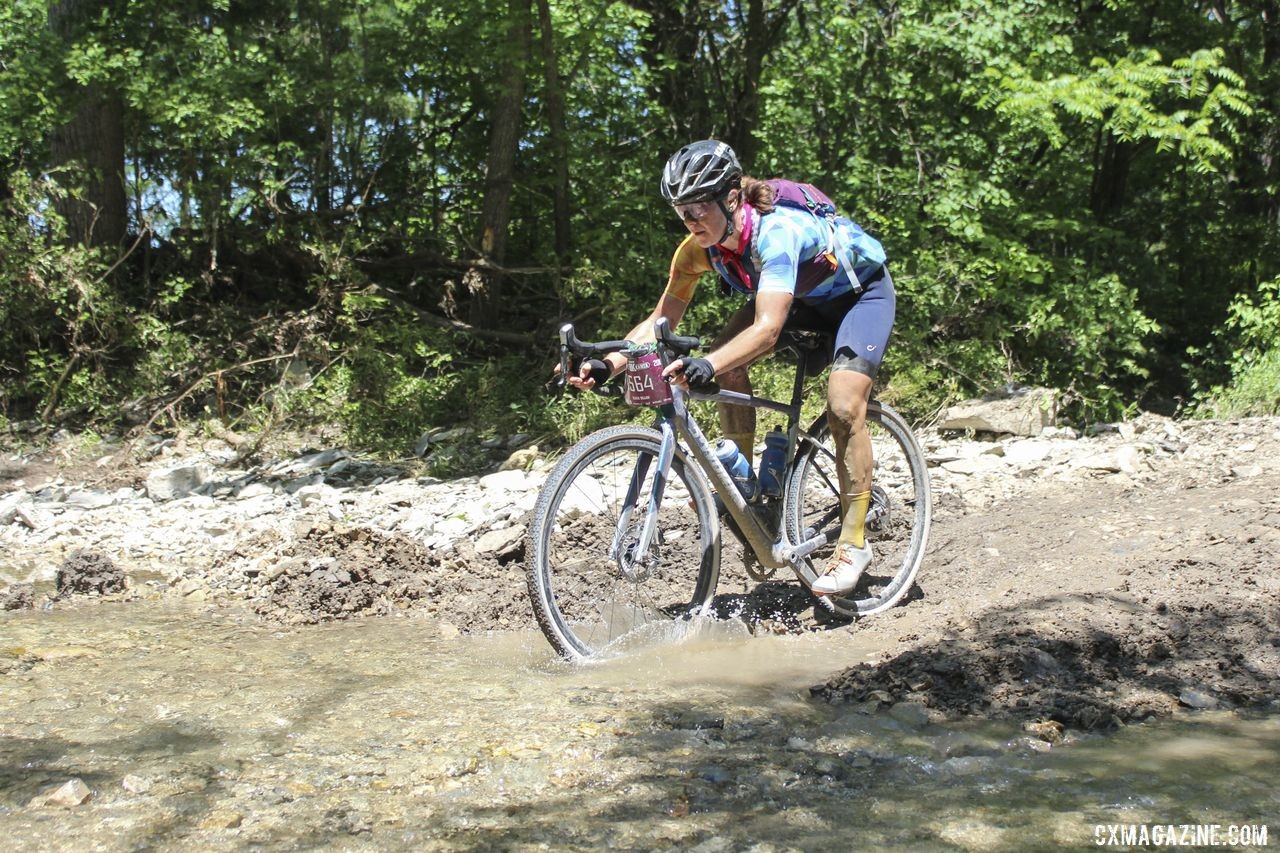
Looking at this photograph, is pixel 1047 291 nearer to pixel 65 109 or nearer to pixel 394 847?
pixel 65 109

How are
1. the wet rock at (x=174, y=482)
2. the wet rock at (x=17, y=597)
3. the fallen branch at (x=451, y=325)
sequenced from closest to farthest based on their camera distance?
1. the wet rock at (x=17, y=597)
2. the wet rock at (x=174, y=482)
3. the fallen branch at (x=451, y=325)

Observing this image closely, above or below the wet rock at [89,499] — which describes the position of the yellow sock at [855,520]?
above

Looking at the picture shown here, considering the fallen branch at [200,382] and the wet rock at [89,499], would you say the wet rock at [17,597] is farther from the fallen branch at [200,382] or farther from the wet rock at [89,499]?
the fallen branch at [200,382]

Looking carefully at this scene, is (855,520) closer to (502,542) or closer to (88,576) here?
(502,542)

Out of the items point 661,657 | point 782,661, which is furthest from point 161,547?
point 782,661

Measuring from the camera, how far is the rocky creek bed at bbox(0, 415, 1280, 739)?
417 cm

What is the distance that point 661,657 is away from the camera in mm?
4777

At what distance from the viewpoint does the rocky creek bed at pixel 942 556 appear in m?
4.17

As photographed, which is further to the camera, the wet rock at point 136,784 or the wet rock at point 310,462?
the wet rock at point 310,462

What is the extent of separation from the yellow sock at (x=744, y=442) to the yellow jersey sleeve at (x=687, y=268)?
0.66 meters

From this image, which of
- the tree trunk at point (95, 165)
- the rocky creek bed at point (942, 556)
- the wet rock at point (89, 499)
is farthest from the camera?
the tree trunk at point (95, 165)

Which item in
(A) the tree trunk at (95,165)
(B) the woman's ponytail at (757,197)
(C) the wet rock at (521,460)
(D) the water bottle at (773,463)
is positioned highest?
(A) the tree trunk at (95,165)

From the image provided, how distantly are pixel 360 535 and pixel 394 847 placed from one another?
12.0 feet

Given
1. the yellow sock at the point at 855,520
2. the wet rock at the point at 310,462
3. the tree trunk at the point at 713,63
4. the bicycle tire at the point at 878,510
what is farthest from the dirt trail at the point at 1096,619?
the tree trunk at the point at 713,63
